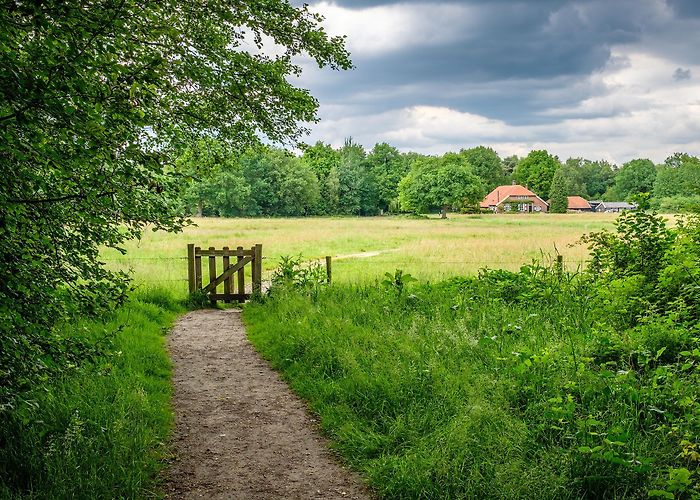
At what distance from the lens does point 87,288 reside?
14.9ft

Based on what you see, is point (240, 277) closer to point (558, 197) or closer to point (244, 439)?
point (244, 439)

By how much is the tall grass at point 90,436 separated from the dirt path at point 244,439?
0.29 metres

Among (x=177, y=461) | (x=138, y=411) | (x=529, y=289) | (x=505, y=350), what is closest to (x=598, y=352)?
(x=505, y=350)

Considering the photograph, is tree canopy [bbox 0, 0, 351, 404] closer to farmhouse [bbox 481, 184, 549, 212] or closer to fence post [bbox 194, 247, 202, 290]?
fence post [bbox 194, 247, 202, 290]

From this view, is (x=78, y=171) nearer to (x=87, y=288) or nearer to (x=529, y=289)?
(x=87, y=288)

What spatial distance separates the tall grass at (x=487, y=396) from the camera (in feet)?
14.5

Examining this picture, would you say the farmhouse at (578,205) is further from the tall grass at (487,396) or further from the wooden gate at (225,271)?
the tall grass at (487,396)

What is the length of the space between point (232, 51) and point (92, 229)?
22.2ft

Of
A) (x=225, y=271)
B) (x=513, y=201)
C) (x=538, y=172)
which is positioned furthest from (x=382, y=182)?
(x=225, y=271)

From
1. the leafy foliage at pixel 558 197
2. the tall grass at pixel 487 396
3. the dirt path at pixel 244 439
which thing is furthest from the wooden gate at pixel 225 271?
the leafy foliage at pixel 558 197

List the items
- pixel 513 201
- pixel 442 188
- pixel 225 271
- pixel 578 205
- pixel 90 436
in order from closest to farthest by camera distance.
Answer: pixel 90 436, pixel 225 271, pixel 442 188, pixel 513 201, pixel 578 205

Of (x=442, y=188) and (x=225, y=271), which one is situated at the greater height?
(x=442, y=188)

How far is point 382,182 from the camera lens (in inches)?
4331

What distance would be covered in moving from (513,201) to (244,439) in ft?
359
